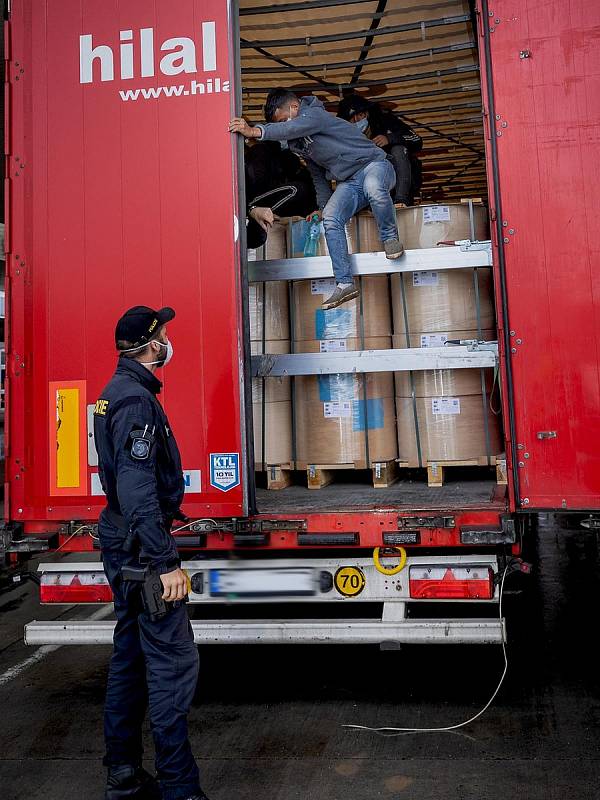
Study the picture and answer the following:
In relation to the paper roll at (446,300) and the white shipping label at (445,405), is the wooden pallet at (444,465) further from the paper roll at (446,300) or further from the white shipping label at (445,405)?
the paper roll at (446,300)

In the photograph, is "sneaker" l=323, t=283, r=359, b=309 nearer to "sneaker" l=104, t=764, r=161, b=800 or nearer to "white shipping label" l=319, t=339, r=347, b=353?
"white shipping label" l=319, t=339, r=347, b=353

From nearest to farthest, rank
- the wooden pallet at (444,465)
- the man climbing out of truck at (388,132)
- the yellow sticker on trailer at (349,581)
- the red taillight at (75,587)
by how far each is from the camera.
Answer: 1. the yellow sticker on trailer at (349,581)
2. the red taillight at (75,587)
3. the wooden pallet at (444,465)
4. the man climbing out of truck at (388,132)

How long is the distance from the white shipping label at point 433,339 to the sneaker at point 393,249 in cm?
58

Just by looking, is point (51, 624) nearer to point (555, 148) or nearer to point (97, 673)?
point (97, 673)

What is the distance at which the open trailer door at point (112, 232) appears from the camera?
13.6 feet

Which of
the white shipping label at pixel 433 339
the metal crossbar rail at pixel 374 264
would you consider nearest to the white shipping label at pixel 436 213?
the metal crossbar rail at pixel 374 264

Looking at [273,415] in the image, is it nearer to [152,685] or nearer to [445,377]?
[445,377]

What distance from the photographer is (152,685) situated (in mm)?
3162

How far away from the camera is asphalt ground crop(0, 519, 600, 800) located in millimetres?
3434

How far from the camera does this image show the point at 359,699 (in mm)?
4477

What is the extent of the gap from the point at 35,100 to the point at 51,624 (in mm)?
2847

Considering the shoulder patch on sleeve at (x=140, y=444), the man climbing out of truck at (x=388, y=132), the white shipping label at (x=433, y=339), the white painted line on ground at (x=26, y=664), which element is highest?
the man climbing out of truck at (x=388, y=132)

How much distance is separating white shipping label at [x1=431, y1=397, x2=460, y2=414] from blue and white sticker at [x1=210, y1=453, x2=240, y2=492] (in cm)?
144

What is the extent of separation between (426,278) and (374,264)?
15.7 inches
